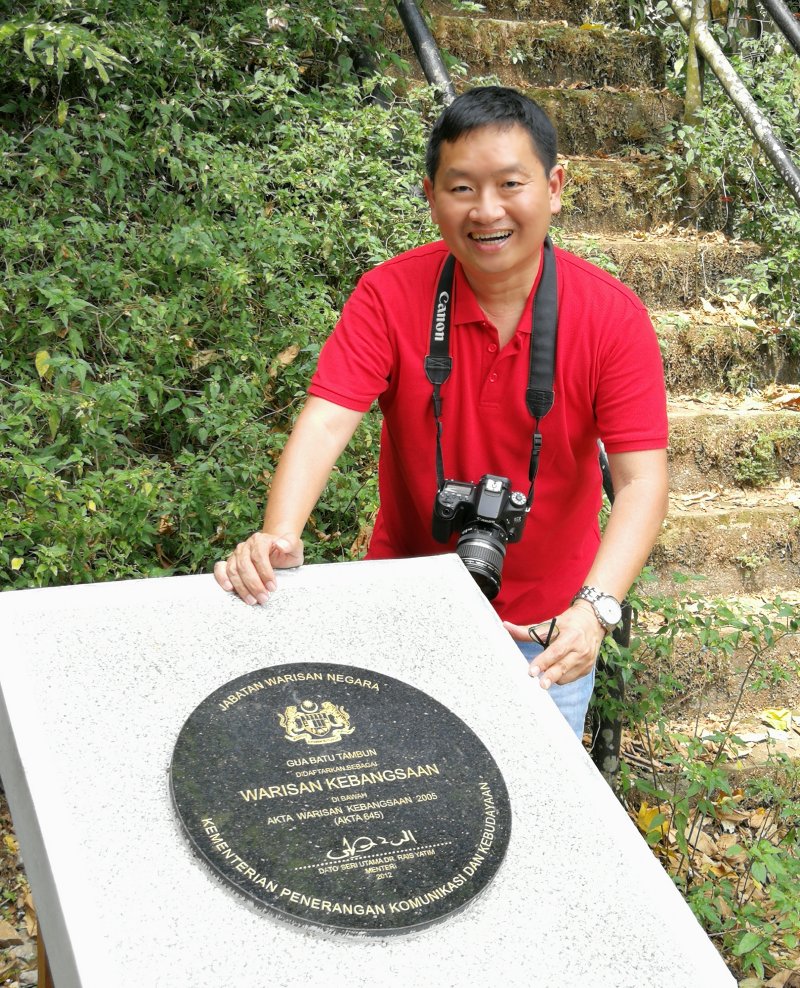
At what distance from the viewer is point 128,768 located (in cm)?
164

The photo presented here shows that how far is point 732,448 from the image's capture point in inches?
186

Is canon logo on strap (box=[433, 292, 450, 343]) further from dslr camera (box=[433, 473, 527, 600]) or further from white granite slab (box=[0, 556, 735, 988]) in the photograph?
white granite slab (box=[0, 556, 735, 988])

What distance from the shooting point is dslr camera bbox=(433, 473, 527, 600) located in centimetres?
223

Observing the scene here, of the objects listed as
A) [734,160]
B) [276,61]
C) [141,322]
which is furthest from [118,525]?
[734,160]

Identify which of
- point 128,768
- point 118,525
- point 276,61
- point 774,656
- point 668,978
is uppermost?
point 276,61

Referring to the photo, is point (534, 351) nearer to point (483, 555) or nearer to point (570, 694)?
point (483, 555)

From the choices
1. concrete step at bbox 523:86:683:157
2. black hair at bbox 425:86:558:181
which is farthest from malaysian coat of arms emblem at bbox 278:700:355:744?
concrete step at bbox 523:86:683:157

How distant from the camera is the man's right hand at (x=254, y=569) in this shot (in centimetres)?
204

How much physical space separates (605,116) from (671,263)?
1.19 m

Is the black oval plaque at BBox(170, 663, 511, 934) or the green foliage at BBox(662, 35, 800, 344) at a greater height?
the green foliage at BBox(662, 35, 800, 344)

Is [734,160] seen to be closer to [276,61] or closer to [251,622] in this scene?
[276,61]

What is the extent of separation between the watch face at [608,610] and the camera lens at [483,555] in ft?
0.77

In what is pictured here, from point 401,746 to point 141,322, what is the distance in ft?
8.68

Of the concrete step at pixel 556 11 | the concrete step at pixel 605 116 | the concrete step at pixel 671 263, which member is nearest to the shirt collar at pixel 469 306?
the concrete step at pixel 671 263
